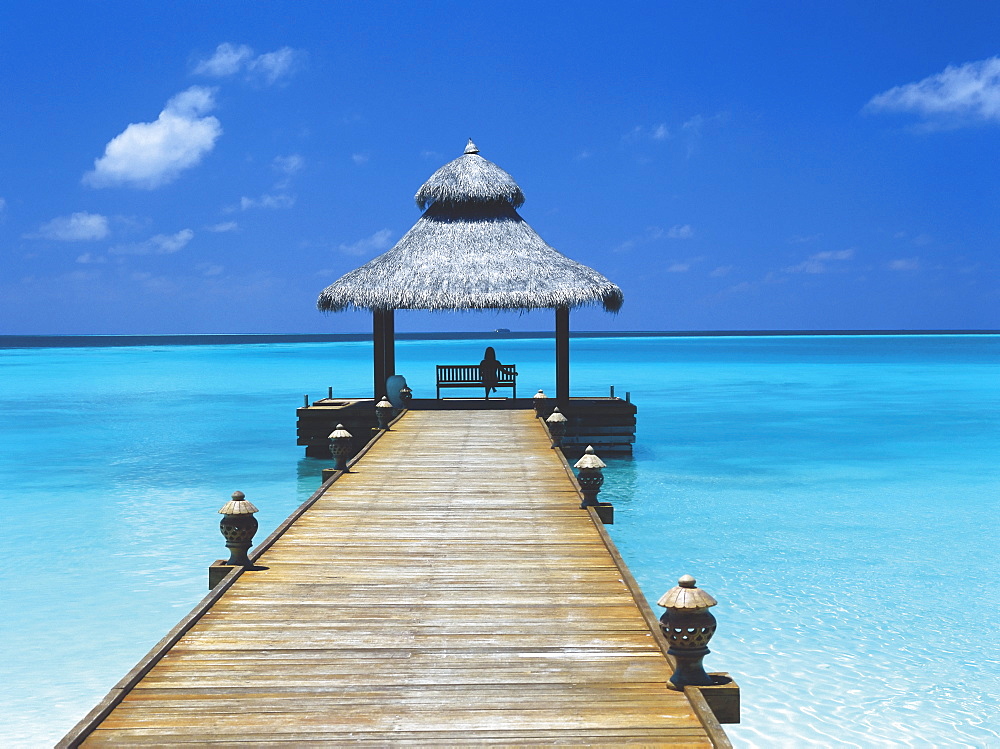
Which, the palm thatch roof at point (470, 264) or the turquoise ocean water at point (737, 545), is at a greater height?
the palm thatch roof at point (470, 264)

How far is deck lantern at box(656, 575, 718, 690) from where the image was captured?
444 cm

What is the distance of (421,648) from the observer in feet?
17.2

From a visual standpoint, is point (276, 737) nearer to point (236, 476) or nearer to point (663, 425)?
point (236, 476)

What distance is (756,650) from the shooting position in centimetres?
798

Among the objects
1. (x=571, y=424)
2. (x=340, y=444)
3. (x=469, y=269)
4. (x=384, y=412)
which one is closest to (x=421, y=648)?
(x=340, y=444)

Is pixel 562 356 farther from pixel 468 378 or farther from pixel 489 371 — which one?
pixel 468 378

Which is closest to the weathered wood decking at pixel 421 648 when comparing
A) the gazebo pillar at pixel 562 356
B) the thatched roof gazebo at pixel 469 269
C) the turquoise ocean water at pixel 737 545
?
the turquoise ocean water at pixel 737 545

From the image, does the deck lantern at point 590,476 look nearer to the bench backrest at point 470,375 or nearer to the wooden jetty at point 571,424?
the wooden jetty at point 571,424

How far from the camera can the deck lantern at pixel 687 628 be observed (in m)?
4.44

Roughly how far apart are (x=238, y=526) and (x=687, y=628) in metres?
3.76

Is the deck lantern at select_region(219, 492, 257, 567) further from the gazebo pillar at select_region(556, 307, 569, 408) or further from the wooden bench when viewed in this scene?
the wooden bench

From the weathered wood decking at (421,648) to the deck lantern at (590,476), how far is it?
0.17 m

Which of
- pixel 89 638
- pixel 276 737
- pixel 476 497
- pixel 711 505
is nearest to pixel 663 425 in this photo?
pixel 711 505

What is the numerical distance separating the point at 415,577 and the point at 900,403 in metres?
31.0
